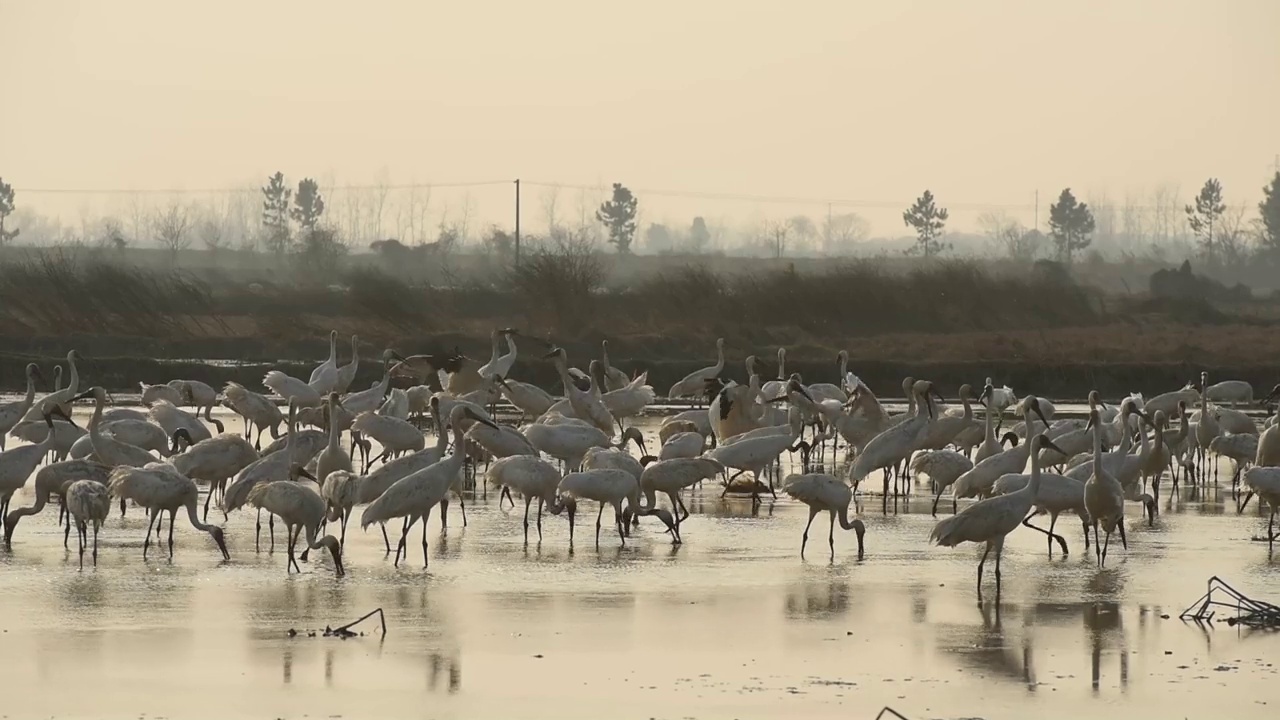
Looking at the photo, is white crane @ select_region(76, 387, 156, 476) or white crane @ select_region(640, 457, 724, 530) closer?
white crane @ select_region(640, 457, 724, 530)

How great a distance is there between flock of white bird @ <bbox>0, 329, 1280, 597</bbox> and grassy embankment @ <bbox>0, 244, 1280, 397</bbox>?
11.9m

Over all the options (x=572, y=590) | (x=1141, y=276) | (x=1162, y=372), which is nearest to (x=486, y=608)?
(x=572, y=590)

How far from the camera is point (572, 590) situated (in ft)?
43.9

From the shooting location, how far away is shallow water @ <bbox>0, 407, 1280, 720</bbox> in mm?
9875

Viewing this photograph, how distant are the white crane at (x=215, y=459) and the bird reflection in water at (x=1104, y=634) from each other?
8008mm

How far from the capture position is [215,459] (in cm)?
1683

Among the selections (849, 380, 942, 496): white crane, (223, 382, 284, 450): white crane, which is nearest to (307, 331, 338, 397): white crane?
(223, 382, 284, 450): white crane

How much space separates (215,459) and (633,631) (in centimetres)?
635

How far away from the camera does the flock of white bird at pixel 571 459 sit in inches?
576

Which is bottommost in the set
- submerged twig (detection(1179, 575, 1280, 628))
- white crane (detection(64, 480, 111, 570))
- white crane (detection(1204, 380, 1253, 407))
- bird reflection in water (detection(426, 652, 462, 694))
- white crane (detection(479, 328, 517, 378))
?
bird reflection in water (detection(426, 652, 462, 694))

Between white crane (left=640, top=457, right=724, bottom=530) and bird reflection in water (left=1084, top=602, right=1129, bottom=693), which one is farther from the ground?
white crane (left=640, top=457, right=724, bottom=530)

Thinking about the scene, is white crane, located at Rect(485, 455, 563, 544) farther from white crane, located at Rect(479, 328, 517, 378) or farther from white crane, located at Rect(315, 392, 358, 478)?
white crane, located at Rect(479, 328, 517, 378)

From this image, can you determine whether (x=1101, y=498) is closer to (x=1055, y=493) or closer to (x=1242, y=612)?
(x=1055, y=493)

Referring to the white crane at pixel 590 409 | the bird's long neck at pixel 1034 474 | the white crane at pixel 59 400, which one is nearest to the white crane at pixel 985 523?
the bird's long neck at pixel 1034 474
